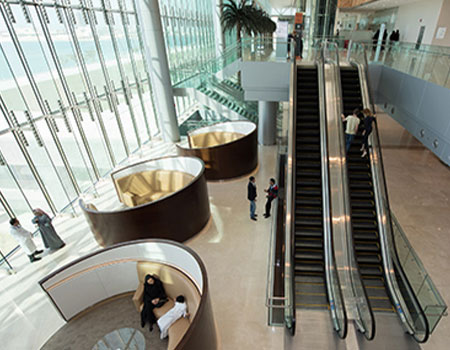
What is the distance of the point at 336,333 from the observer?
527 cm

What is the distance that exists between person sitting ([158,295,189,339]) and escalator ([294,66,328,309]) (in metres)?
2.61

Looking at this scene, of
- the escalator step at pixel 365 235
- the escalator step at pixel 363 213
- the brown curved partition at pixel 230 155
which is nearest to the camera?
the escalator step at pixel 365 235

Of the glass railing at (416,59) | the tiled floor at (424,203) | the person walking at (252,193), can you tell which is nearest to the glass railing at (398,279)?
the tiled floor at (424,203)

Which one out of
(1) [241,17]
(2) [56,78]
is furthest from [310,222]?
(1) [241,17]

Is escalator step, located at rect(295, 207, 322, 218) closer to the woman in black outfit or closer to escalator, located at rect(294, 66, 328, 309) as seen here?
escalator, located at rect(294, 66, 328, 309)

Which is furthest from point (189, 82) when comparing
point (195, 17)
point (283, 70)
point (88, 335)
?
point (88, 335)

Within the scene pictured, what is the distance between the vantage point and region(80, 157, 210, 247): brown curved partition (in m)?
6.79

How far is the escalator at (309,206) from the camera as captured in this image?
629cm

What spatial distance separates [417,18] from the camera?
16.7 metres

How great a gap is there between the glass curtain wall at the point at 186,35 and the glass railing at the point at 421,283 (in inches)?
527

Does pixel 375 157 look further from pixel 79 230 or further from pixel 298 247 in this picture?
pixel 79 230

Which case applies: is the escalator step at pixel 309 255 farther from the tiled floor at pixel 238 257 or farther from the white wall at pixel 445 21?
the white wall at pixel 445 21

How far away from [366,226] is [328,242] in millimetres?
1214

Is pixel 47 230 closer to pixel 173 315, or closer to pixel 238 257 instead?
pixel 173 315
